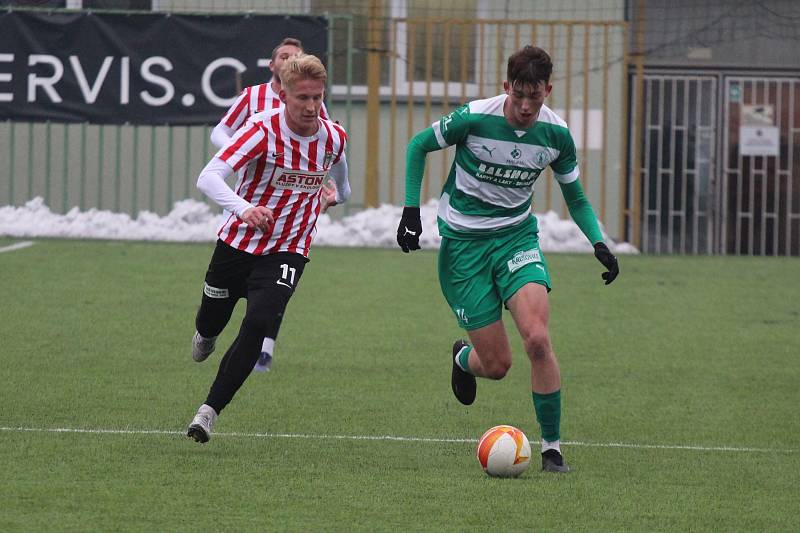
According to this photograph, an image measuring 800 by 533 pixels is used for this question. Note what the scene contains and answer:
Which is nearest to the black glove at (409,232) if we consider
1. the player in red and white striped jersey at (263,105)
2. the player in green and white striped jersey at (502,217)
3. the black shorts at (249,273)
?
the player in green and white striped jersey at (502,217)

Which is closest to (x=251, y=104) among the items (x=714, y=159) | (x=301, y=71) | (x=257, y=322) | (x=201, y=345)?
(x=201, y=345)

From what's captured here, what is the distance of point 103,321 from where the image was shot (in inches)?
451

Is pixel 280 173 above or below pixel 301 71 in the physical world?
below

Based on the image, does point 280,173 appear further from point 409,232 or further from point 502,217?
point 502,217

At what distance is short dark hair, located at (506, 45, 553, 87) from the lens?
6.62 meters

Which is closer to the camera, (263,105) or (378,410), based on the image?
(378,410)

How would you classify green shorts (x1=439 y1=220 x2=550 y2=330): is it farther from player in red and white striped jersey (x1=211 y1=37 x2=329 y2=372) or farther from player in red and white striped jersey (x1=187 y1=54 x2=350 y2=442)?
player in red and white striped jersey (x1=211 y1=37 x2=329 y2=372)

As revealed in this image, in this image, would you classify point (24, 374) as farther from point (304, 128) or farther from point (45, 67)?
point (45, 67)

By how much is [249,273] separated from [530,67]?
5.91 feet

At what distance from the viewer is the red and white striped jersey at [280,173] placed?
7.14 m

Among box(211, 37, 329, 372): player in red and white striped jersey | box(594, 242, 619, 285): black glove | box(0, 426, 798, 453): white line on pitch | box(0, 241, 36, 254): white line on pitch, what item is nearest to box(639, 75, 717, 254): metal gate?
box(0, 241, 36, 254): white line on pitch

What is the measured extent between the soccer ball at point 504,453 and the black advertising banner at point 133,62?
11532 millimetres

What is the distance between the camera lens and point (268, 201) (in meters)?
7.30

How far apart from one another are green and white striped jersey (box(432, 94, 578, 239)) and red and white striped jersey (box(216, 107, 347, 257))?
0.60 metres
